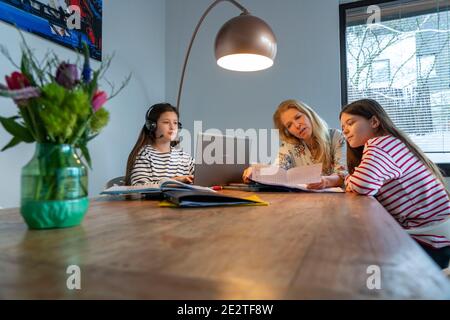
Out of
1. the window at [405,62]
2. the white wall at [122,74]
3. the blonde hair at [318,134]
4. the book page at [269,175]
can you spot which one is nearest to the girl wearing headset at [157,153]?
the white wall at [122,74]

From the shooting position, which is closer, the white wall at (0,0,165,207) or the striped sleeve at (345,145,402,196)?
the striped sleeve at (345,145,402,196)

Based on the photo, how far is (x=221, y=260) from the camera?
0.34 meters

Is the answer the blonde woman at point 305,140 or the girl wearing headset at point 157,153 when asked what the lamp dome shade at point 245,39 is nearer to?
the blonde woman at point 305,140

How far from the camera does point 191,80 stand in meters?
3.09

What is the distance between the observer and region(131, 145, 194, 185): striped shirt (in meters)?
1.79

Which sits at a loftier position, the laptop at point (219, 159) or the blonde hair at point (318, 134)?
the blonde hair at point (318, 134)

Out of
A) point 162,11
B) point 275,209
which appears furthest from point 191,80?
point 275,209

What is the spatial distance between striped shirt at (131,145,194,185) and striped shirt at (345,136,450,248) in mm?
1088

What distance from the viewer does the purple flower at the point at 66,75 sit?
0.53 m

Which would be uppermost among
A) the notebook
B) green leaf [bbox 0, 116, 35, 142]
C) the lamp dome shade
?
the lamp dome shade

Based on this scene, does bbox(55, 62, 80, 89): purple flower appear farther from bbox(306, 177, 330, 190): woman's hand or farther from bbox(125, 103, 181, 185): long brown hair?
bbox(125, 103, 181, 185): long brown hair

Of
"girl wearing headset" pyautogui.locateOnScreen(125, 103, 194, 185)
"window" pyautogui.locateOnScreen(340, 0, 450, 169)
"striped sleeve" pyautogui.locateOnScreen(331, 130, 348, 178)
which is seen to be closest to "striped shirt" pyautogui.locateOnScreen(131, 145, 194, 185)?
"girl wearing headset" pyautogui.locateOnScreen(125, 103, 194, 185)

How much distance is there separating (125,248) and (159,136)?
5.26 ft

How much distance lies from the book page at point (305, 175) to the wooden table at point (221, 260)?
70 cm
